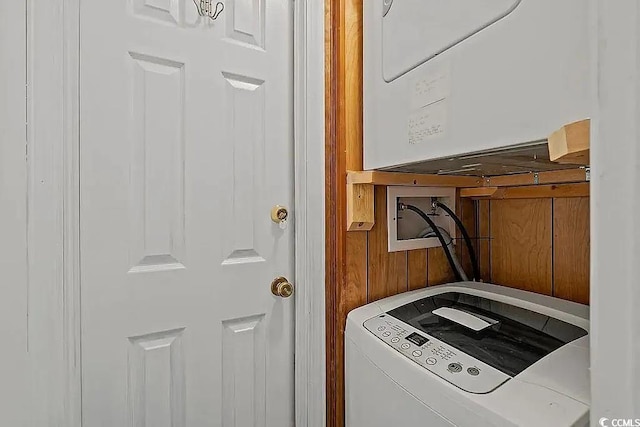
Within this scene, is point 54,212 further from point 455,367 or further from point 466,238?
point 466,238

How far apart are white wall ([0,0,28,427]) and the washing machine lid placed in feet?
2.92

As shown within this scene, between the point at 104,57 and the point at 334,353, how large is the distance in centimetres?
108

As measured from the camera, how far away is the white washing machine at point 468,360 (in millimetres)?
626

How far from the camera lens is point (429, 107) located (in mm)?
862

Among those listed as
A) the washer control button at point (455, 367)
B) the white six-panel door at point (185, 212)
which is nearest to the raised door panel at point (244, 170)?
the white six-panel door at point (185, 212)

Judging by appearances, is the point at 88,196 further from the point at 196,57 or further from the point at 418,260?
the point at 418,260

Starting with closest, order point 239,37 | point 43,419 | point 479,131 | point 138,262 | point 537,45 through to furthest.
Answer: point 537,45 < point 479,131 < point 43,419 < point 138,262 < point 239,37

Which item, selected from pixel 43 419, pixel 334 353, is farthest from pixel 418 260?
pixel 43 419

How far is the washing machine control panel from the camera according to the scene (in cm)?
69

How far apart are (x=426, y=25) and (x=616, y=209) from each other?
0.66 m

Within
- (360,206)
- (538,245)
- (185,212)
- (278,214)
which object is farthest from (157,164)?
(538,245)

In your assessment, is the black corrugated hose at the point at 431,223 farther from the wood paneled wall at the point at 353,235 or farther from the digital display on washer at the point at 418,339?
the digital display on washer at the point at 418,339

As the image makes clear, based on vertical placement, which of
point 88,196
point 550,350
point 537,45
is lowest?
point 550,350

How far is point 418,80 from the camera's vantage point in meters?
0.90
